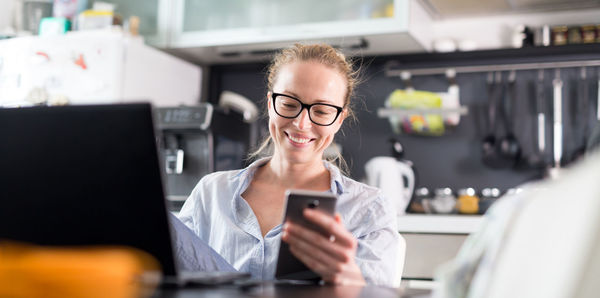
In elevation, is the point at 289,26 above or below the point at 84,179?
above

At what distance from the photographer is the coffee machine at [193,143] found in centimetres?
277

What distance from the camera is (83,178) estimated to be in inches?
29.0

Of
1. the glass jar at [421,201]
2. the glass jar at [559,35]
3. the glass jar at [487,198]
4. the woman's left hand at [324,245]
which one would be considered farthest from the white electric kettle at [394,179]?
the woman's left hand at [324,245]

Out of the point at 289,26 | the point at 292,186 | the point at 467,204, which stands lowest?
the point at 467,204

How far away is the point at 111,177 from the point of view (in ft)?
2.38

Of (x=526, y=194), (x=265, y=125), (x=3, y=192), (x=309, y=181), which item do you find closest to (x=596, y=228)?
(x=526, y=194)

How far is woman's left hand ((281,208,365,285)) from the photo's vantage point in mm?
865

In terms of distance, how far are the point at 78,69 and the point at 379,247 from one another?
2.12 metres

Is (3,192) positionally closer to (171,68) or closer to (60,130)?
(60,130)

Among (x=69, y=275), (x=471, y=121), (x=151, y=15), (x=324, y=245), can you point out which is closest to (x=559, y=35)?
(x=471, y=121)

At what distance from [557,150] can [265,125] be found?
138 cm

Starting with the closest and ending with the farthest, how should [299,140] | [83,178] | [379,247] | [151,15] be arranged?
[83,178] < [379,247] < [299,140] < [151,15]

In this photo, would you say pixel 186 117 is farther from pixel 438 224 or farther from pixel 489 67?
pixel 489 67

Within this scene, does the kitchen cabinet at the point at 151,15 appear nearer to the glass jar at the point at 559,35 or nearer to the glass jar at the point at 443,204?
the glass jar at the point at 443,204
